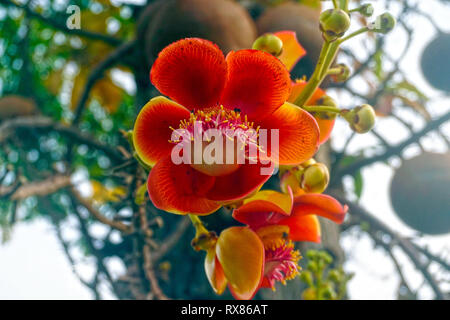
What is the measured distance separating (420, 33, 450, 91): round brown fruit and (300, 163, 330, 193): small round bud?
84 cm

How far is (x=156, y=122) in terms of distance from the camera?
0.31 metres

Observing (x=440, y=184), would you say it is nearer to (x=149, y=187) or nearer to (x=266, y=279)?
(x=266, y=279)

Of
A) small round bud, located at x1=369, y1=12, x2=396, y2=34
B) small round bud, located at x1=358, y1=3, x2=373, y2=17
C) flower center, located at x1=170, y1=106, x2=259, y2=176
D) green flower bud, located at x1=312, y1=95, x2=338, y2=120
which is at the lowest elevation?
green flower bud, located at x1=312, y1=95, x2=338, y2=120

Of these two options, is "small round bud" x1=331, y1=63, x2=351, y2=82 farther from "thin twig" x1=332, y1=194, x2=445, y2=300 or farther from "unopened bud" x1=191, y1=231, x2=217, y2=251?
"thin twig" x1=332, y1=194, x2=445, y2=300

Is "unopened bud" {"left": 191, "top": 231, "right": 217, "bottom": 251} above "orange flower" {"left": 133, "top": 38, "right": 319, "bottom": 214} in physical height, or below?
below

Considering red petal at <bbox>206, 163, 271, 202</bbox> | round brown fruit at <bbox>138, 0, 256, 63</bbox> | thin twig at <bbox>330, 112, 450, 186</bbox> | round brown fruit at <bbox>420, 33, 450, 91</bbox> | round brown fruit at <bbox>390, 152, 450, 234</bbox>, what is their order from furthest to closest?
1. round brown fruit at <bbox>420, 33, 450, 91</bbox>
2. round brown fruit at <bbox>390, 152, 450, 234</bbox>
3. thin twig at <bbox>330, 112, 450, 186</bbox>
4. round brown fruit at <bbox>138, 0, 256, 63</bbox>
5. red petal at <bbox>206, 163, 271, 202</bbox>

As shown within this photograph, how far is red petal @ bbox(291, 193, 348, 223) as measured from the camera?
323mm

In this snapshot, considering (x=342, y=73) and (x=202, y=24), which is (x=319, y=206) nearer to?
(x=342, y=73)

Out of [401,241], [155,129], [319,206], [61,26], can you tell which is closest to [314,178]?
[319,206]

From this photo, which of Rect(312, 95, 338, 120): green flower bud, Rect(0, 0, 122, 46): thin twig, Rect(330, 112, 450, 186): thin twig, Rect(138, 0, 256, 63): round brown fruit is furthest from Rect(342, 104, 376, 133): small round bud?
Rect(0, 0, 122, 46): thin twig

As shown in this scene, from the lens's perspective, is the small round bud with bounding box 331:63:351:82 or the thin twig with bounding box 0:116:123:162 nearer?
the small round bud with bounding box 331:63:351:82

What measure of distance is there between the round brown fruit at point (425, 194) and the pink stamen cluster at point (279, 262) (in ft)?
2.04

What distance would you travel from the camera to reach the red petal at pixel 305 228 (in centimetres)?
37

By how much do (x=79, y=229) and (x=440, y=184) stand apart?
71 centimetres
